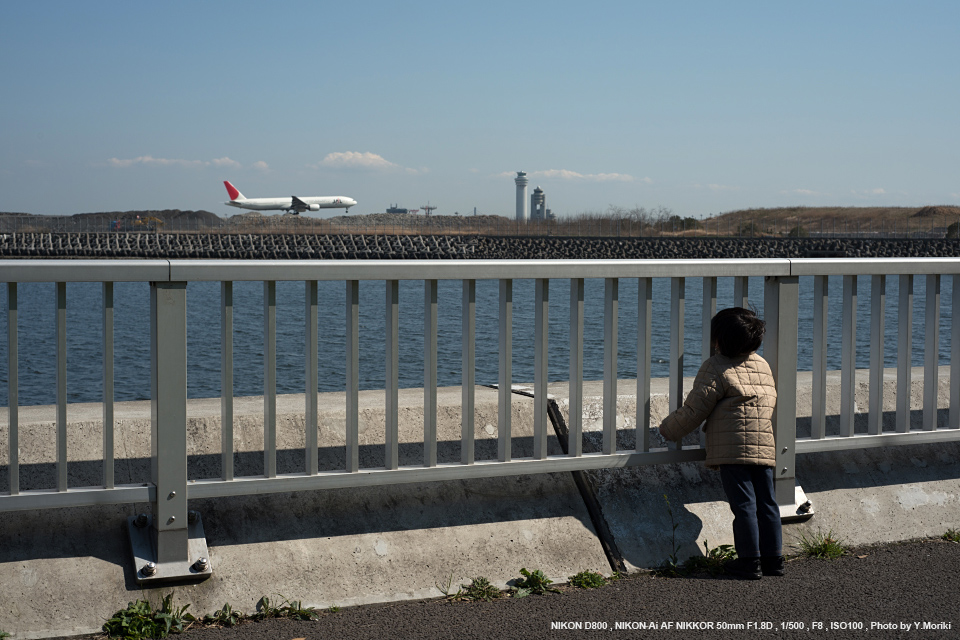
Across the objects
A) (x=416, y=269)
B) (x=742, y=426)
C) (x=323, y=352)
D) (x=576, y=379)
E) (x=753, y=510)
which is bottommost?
(x=323, y=352)

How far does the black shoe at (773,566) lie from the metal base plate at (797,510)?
374 mm

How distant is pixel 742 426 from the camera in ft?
12.6

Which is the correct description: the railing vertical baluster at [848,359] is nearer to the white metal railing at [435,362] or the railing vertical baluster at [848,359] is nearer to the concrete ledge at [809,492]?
the white metal railing at [435,362]

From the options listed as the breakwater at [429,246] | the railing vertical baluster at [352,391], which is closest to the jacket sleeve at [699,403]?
the railing vertical baluster at [352,391]

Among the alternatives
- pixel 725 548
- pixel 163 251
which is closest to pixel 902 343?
pixel 725 548

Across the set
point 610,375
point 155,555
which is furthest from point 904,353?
point 155,555

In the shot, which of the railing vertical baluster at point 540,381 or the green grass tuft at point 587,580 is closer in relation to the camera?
the green grass tuft at point 587,580

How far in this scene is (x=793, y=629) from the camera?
3.19 metres

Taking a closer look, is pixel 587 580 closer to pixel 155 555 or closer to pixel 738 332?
pixel 738 332

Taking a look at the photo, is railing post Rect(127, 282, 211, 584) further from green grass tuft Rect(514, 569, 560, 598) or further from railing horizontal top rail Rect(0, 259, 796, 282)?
green grass tuft Rect(514, 569, 560, 598)

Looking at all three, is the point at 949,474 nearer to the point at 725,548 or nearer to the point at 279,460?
the point at 725,548

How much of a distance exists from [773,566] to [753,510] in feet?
0.84

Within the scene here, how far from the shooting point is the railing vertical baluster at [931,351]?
14.3 ft

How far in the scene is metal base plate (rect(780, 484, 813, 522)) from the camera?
412 centimetres
